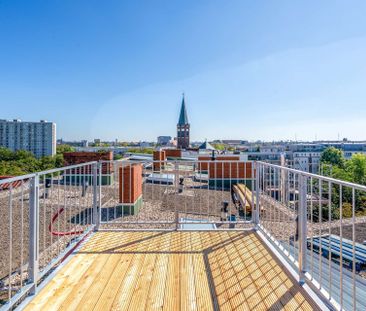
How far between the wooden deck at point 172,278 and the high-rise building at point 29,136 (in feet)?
240

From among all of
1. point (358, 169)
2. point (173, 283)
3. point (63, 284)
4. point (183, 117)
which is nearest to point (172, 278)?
point (173, 283)

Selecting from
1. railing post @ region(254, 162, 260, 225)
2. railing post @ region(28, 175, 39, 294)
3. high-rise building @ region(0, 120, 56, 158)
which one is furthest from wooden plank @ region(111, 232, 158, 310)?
high-rise building @ region(0, 120, 56, 158)

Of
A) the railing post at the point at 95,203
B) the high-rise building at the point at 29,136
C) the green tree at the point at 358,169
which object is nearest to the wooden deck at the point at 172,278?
the railing post at the point at 95,203

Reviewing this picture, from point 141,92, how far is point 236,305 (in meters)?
23.3

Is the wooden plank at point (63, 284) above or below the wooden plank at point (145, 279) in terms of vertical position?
below

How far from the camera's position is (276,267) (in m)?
2.27

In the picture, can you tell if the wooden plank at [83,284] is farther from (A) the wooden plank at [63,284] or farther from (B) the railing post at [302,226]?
(B) the railing post at [302,226]

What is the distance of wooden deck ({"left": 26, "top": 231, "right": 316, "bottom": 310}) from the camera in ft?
5.65

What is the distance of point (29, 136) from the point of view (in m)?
66.0

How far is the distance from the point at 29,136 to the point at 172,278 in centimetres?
7702

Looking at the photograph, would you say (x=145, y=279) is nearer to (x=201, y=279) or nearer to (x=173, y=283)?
(x=173, y=283)

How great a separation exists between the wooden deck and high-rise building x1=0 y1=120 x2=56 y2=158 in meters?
73.2

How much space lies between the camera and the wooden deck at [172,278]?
1.72m

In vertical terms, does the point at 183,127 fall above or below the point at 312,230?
above
